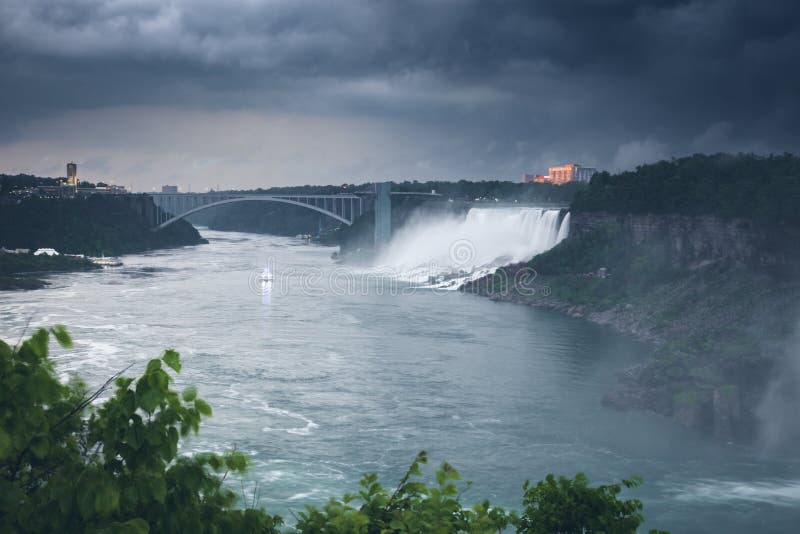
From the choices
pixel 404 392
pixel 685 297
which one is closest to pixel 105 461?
pixel 404 392

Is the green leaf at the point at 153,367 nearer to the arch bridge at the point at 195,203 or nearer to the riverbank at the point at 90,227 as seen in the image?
the riverbank at the point at 90,227

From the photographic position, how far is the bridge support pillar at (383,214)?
57750 mm

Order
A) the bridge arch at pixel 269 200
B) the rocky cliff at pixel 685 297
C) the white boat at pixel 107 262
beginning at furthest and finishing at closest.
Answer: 1. the bridge arch at pixel 269 200
2. the white boat at pixel 107 262
3. the rocky cliff at pixel 685 297

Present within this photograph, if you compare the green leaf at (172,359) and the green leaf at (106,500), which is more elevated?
the green leaf at (172,359)

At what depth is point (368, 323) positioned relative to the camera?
2723cm

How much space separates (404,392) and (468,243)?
103 ft

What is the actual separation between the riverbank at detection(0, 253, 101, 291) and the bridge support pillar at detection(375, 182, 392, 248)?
19.7m

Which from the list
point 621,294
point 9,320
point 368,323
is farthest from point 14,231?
point 621,294

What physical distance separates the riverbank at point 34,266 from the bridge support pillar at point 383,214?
19.7 m

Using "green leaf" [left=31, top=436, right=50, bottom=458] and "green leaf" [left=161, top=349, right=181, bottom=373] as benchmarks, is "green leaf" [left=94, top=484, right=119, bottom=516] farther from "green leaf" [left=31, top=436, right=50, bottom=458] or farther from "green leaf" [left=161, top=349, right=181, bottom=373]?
"green leaf" [left=161, top=349, right=181, bottom=373]

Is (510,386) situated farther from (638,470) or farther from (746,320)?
(746,320)

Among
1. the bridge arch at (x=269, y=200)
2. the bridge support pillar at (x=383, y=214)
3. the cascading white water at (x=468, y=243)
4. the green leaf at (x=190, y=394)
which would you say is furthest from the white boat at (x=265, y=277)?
the green leaf at (x=190, y=394)

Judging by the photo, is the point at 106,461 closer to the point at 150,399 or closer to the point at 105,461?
the point at 105,461

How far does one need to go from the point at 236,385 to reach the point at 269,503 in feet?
22.3
